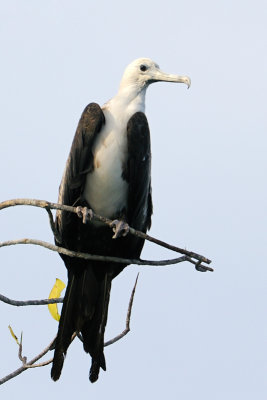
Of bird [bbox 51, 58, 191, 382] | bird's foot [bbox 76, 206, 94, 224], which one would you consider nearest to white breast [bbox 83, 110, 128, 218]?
bird [bbox 51, 58, 191, 382]

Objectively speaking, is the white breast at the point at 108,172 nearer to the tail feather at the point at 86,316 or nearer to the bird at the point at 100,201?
the bird at the point at 100,201

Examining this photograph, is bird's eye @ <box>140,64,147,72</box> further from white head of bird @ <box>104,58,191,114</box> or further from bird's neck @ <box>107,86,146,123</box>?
bird's neck @ <box>107,86,146,123</box>

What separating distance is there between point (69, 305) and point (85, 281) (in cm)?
24

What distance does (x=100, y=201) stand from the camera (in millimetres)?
5727

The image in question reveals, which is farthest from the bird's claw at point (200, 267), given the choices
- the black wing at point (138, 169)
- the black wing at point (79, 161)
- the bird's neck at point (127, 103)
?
the bird's neck at point (127, 103)

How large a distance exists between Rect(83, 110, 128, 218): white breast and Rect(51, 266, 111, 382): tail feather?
1.60 ft

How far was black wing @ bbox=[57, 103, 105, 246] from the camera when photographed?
18.5 ft

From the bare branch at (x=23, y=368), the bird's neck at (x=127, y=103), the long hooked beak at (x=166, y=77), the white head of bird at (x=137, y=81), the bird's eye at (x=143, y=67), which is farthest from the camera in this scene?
the bird's eye at (x=143, y=67)

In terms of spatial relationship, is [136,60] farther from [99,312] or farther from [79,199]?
[99,312]

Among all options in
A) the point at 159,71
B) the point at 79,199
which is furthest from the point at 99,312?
the point at 159,71

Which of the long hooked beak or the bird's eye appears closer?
the long hooked beak

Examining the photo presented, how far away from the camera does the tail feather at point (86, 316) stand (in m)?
5.41

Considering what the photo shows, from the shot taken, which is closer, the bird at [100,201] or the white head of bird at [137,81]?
the bird at [100,201]

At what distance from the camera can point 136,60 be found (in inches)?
248
